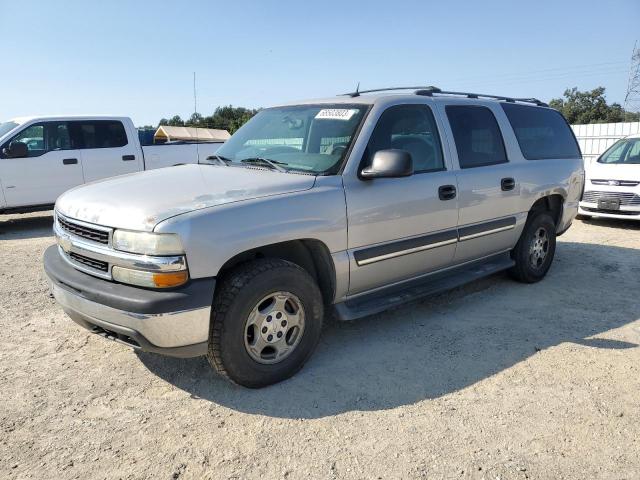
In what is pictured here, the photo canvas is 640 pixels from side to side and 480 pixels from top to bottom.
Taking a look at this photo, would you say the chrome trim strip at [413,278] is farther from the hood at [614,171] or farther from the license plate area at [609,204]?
the hood at [614,171]

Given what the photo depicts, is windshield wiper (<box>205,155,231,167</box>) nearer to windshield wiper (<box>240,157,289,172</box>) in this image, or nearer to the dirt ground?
windshield wiper (<box>240,157,289,172</box>)

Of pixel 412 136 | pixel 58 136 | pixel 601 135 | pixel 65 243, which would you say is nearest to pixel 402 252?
pixel 412 136

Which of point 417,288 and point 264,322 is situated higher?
point 264,322

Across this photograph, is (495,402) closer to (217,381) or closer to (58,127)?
(217,381)

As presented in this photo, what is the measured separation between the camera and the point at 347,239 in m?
3.42

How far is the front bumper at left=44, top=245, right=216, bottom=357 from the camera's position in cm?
267

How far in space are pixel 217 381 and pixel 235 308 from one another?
683mm

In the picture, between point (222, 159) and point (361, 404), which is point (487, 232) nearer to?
point (361, 404)

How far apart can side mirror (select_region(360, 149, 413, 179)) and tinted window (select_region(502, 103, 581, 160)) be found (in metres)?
Answer: 2.18

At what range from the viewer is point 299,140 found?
3.86 m

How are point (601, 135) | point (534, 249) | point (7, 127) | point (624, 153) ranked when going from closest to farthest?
point (534, 249), point (7, 127), point (624, 153), point (601, 135)

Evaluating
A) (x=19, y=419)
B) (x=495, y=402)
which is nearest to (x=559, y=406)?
(x=495, y=402)

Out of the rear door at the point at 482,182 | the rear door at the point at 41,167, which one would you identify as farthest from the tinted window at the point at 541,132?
the rear door at the point at 41,167

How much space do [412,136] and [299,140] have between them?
0.92m
